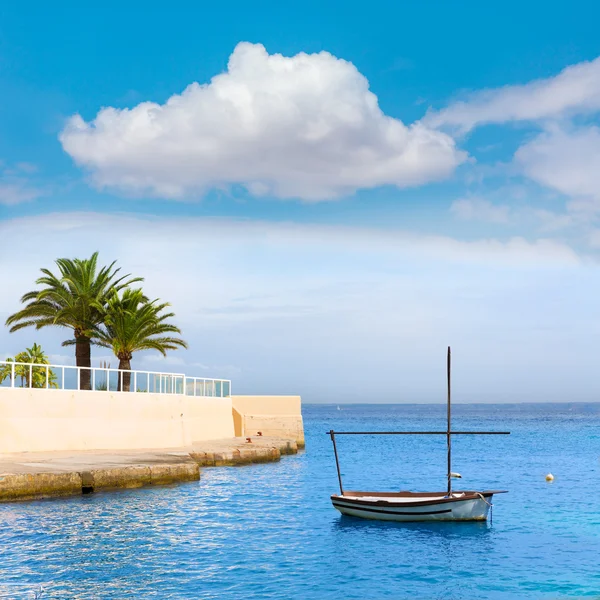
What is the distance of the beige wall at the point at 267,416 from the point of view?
202 feet

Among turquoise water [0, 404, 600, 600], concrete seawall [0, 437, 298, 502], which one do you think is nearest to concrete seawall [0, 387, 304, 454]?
concrete seawall [0, 437, 298, 502]

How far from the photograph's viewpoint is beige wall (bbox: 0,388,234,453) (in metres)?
33.3

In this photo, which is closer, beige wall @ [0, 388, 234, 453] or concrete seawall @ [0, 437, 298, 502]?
concrete seawall @ [0, 437, 298, 502]

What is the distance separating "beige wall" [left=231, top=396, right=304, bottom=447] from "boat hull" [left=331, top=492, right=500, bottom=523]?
3620 centimetres

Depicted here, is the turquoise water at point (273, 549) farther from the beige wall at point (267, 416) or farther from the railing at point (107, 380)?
the beige wall at point (267, 416)

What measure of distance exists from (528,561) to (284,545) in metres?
6.66

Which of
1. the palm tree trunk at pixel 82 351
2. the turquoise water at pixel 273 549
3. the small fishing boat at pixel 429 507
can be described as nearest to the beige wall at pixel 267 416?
the palm tree trunk at pixel 82 351

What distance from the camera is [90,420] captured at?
37125mm

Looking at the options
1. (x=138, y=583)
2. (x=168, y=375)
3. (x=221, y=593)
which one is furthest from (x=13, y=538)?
(x=168, y=375)

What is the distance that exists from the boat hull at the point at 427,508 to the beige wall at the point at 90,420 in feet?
50.4

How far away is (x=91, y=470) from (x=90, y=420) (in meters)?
8.56

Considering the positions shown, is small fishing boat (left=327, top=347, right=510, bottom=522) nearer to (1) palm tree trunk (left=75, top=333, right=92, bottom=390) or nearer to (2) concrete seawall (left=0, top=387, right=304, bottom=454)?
(2) concrete seawall (left=0, top=387, right=304, bottom=454)

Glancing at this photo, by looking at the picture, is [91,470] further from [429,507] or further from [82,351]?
[82,351]

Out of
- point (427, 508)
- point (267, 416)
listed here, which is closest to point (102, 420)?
point (427, 508)
